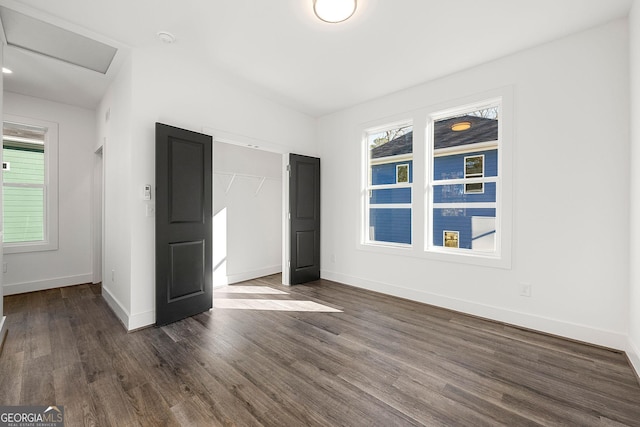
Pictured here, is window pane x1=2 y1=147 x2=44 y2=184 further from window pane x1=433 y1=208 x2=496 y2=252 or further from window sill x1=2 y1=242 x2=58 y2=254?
window pane x1=433 y1=208 x2=496 y2=252

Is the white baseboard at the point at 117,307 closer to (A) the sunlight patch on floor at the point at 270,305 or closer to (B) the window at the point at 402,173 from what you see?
(A) the sunlight patch on floor at the point at 270,305

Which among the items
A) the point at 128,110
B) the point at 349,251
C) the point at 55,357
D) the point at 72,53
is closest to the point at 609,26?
the point at 349,251

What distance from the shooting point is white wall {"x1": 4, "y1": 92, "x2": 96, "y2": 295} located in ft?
12.8

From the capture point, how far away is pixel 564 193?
2.60 meters

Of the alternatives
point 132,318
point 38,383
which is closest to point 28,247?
point 132,318

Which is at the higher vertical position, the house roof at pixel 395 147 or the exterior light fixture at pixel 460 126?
the exterior light fixture at pixel 460 126

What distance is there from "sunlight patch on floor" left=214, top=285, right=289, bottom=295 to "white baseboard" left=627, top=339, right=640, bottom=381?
344 cm

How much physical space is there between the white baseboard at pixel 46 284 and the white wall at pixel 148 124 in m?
1.28

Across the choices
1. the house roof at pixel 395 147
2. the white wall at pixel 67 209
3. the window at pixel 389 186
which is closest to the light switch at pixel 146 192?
the white wall at pixel 67 209

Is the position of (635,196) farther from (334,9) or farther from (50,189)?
(50,189)

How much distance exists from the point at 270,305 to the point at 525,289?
2.86 metres

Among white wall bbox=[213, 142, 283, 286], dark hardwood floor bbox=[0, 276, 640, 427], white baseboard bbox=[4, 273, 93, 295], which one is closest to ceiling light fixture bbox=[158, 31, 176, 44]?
white wall bbox=[213, 142, 283, 286]

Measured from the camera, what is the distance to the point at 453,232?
136 inches

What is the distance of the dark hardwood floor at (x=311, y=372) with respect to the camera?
1.62 meters
